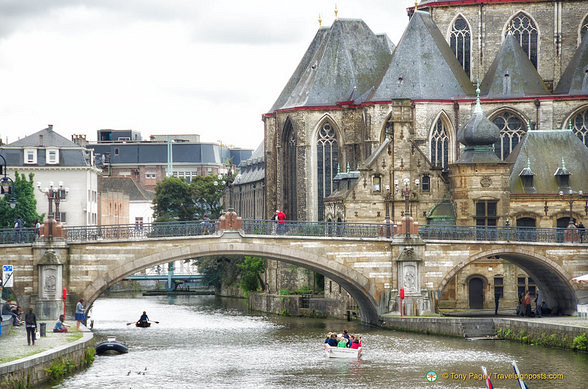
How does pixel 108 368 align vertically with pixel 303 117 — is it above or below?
below

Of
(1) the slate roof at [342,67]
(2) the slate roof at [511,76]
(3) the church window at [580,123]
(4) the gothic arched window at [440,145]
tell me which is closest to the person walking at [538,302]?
(4) the gothic arched window at [440,145]

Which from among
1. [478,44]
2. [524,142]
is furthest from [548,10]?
[524,142]

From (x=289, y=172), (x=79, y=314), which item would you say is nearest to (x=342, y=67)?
(x=289, y=172)

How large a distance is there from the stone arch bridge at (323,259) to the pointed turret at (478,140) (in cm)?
947

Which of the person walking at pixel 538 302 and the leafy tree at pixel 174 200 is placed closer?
the person walking at pixel 538 302

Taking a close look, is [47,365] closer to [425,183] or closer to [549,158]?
[425,183]

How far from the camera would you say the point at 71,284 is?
2763 inches

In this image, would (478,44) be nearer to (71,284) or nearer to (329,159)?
(329,159)

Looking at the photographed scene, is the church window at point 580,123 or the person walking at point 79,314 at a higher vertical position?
the church window at point 580,123

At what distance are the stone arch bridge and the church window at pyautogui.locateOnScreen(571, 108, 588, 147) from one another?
16874 millimetres

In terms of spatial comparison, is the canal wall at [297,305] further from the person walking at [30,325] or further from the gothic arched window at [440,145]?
the person walking at [30,325]

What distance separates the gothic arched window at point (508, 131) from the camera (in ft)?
303

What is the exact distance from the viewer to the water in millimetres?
53094

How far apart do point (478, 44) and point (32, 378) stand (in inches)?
2201
